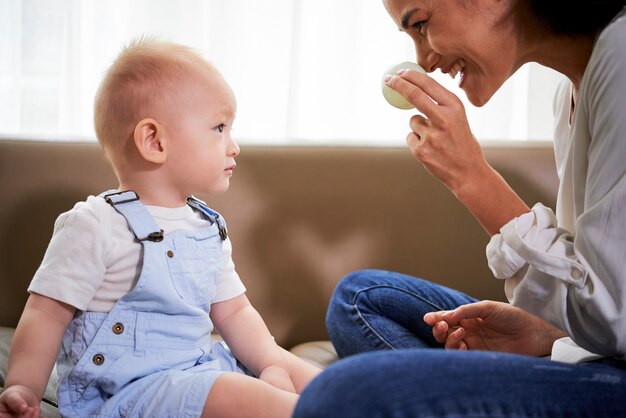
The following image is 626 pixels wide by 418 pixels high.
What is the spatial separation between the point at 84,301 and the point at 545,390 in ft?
2.12

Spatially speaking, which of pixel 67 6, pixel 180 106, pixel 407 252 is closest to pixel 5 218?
pixel 67 6

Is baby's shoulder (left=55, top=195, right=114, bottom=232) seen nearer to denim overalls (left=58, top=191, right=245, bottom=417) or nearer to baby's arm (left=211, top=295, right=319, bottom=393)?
denim overalls (left=58, top=191, right=245, bottom=417)

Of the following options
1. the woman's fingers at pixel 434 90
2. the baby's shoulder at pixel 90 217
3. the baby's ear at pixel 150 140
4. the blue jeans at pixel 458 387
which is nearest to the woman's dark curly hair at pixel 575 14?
the woman's fingers at pixel 434 90

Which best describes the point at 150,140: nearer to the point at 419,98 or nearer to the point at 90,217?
the point at 90,217

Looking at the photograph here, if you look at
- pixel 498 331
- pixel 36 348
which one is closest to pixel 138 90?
pixel 36 348

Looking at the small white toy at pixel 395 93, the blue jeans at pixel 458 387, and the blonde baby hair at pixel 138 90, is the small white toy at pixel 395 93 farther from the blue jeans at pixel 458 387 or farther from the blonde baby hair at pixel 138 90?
the blue jeans at pixel 458 387

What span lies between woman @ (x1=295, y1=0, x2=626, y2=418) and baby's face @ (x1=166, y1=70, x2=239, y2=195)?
281 millimetres

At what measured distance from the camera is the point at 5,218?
1801 mm

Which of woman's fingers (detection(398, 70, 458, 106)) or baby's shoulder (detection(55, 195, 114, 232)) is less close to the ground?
woman's fingers (detection(398, 70, 458, 106))

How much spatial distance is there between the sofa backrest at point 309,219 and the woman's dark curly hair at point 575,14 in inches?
29.5

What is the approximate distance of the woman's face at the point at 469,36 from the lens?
3.58ft

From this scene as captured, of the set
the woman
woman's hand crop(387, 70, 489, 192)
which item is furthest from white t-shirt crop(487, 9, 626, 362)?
woman's hand crop(387, 70, 489, 192)

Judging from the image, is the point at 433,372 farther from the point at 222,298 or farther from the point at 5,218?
the point at 5,218

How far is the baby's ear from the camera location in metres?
1.15
